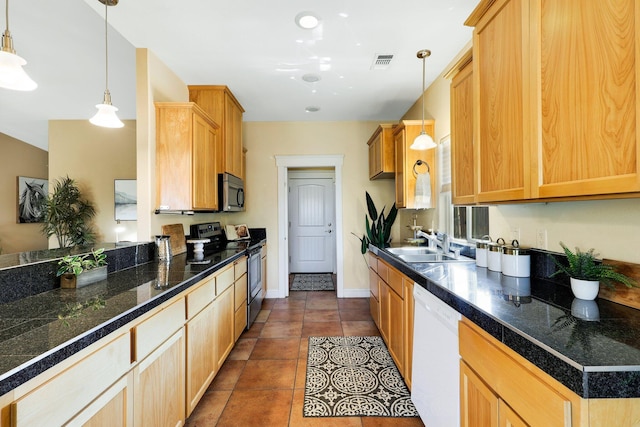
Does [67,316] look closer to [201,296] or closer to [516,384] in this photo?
[201,296]

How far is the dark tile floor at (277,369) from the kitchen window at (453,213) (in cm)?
139

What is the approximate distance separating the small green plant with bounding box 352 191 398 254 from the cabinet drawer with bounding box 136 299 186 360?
2403 mm

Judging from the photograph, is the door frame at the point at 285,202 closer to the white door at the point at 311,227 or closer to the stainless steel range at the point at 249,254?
the stainless steel range at the point at 249,254

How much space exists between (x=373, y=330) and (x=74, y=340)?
2.80 metres

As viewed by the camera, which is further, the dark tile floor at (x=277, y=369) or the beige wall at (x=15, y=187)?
the dark tile floor at (x=277, y=369)

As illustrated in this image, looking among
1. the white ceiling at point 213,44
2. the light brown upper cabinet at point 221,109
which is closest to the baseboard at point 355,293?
the light brown upper cabinet at point 221,109

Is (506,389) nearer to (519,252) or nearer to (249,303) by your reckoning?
(519,252)

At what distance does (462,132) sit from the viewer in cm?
184

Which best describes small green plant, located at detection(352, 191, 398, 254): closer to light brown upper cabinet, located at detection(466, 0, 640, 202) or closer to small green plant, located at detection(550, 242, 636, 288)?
light brown upper cabinet, located at detection(466, 0, 640, 202)

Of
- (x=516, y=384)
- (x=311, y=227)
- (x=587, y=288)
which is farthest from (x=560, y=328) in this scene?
(x=311, y=227)

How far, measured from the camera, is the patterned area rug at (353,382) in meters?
1.90

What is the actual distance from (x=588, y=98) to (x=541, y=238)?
0.94m

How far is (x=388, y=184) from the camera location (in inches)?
173

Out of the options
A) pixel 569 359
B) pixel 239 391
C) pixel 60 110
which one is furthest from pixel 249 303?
pixel 569 359
